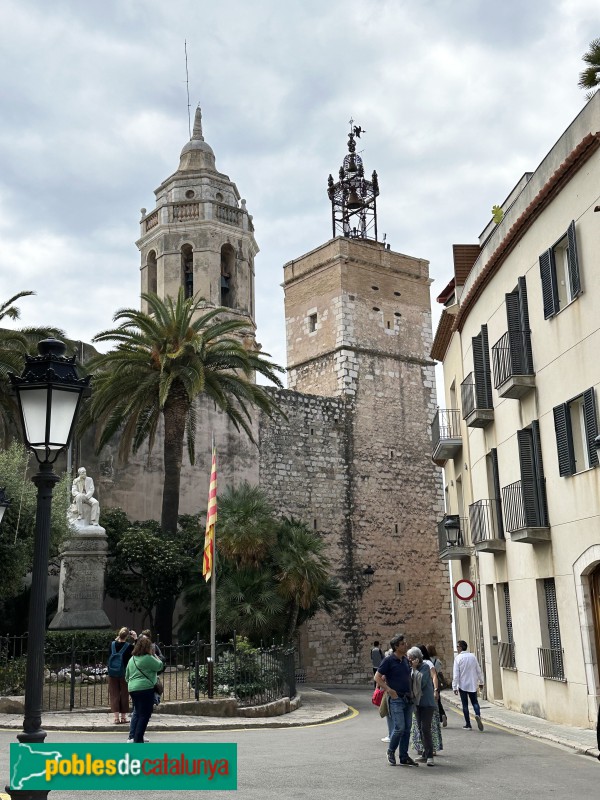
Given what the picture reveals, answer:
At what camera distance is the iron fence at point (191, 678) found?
15869 mm

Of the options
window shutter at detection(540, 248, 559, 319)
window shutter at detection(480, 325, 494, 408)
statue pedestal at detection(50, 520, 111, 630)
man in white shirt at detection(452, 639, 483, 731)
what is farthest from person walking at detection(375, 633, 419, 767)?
statue pedestal at detection(50, 520, 111, 630)

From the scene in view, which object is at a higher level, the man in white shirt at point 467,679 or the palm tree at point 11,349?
the palm tree at point 11,349

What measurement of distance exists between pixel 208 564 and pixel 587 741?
29.9ft

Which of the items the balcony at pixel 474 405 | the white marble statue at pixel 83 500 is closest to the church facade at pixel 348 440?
the white marble statue at pixel 83 500

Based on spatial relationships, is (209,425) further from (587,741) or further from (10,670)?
(587,741)

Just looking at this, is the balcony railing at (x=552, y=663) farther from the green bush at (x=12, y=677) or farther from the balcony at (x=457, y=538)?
the green bush at (x=12, y=677)

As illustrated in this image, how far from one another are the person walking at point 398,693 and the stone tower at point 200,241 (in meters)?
31.1

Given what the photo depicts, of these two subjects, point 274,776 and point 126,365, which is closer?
point 274,776

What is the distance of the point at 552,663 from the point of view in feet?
50.4

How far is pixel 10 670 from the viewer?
53.1 ft

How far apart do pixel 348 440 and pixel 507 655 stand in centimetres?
1593

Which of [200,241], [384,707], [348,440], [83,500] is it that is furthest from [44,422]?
[200,241]

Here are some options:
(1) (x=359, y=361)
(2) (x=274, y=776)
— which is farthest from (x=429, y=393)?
(2) (x=274, y=776)

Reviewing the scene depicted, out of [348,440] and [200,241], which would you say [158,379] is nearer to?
[348,440]
